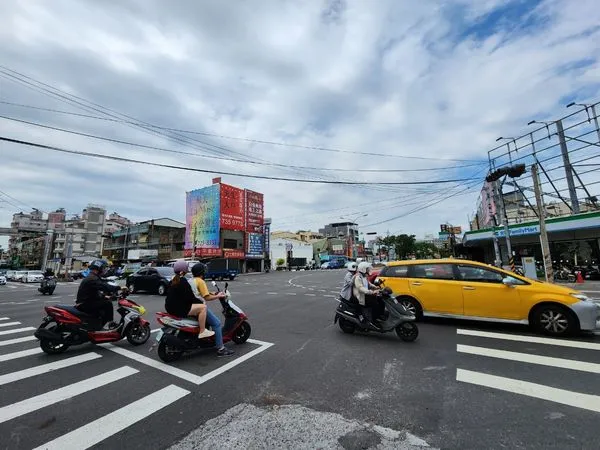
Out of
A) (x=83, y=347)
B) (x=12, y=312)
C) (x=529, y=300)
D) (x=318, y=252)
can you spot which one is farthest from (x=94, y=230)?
(x=529, y=300)

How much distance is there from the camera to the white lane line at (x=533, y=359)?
476cm

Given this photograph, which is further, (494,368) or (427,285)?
(427,285)

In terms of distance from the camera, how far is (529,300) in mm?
6809

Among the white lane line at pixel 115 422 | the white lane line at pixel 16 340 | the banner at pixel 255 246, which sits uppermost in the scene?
the banner at pixel 255 246

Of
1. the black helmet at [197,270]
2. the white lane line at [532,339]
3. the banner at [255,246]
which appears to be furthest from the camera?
the banner at [255,246]

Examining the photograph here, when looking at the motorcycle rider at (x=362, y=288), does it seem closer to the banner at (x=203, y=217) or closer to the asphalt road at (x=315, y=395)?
the asphalt road at (x=315, y=395)

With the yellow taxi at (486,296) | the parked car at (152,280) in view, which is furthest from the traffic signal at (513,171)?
the parked car at (152,280)

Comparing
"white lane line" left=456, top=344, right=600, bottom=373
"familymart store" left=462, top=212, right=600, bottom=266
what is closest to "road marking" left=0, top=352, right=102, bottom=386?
"white lane line" left=456, top=344, right=600, bottom=373

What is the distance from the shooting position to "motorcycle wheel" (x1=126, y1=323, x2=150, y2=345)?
21.0ft

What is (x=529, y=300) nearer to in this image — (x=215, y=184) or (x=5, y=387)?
(x=5, y=387)

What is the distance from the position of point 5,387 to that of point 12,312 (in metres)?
9.93

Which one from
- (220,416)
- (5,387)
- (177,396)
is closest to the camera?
(220,416)

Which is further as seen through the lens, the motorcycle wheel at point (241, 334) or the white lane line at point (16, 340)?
the white lane line at point (16, 340)

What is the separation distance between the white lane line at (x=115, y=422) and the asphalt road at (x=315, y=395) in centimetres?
2
